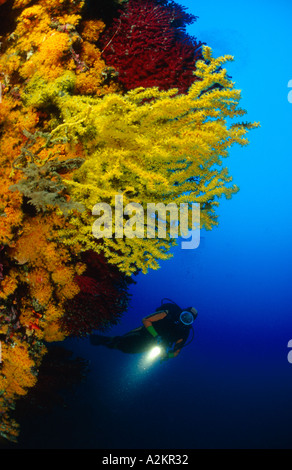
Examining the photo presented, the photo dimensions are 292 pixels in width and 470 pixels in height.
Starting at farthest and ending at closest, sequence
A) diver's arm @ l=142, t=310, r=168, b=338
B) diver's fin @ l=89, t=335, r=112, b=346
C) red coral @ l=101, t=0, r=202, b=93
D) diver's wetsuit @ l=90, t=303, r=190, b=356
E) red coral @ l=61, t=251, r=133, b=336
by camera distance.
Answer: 1. diver's fin @ l=89, t=335, r=112, b=346
2. diver's wetsuit @ l=90, t=303, r=190, b=356
3. diver's arm @ l=142, t=310, r=168, b=338
4. red coral @ l=61, t=251, r=133, b=336
5. red coral @ l=101, t=0, r=202, b=93

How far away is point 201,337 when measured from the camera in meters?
34.5

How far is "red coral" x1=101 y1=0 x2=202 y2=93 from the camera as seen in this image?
3.45 meters

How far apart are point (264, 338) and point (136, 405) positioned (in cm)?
3580

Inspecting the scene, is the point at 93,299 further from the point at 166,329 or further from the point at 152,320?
the point at 166,329

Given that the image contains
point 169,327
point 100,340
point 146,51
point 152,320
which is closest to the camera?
point 146,51

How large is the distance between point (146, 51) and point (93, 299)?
11.0 ft

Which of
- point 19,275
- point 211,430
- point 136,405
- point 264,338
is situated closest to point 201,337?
point 264,338

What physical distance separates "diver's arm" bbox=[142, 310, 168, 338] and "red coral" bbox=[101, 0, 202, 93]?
163 inches

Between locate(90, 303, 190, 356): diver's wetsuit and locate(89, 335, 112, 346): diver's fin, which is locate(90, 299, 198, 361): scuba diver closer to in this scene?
locate(90, 303, 190, 356): diver's wetsuit

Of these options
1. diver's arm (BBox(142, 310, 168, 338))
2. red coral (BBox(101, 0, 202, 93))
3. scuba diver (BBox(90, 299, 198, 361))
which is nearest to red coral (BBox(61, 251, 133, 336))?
diver's arm (BBox(142, 310, 168, 338))

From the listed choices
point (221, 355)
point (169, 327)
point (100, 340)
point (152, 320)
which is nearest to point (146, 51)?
point (152, 320)

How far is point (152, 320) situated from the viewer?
5.57m

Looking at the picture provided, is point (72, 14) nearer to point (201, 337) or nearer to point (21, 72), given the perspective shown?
point (21, 72)

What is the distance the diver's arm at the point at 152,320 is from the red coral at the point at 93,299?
1561 mm
